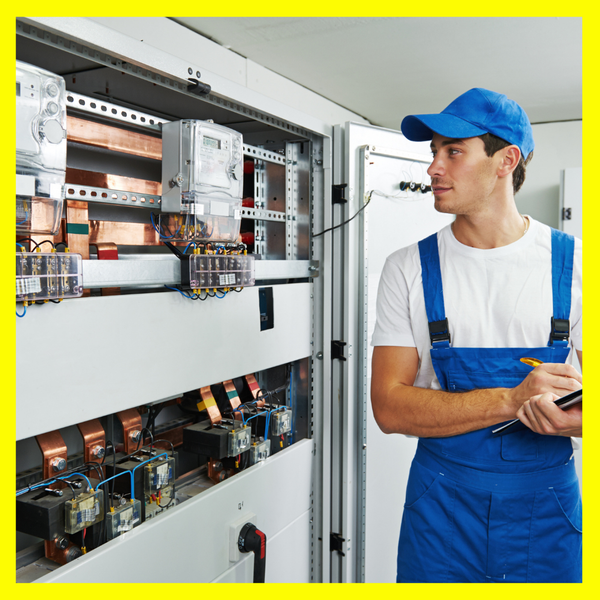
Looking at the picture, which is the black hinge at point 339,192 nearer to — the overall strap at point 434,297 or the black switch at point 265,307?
the black switch at point 265,307

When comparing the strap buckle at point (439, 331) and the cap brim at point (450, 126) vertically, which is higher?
the cap brim at point (450, 126)

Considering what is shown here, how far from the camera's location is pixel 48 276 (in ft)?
3.08

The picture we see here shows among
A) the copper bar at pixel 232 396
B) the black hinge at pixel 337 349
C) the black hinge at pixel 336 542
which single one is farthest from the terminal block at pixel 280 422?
the black hinge at pixel 336 542

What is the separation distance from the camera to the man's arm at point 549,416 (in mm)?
982

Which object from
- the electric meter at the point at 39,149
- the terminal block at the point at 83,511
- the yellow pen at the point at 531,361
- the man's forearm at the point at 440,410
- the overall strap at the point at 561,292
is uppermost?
the electric meter at the point at 39,149

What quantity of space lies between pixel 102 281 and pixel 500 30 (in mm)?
2191

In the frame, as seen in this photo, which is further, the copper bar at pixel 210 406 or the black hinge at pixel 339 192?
the black hinge at pixel 339 192

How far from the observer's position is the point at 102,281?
1.09m

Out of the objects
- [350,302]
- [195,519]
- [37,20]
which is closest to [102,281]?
[37,20]

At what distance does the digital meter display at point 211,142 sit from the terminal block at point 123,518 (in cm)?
90

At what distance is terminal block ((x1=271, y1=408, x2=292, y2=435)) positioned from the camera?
5.47 ft

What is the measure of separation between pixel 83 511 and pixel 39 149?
29.0 inches

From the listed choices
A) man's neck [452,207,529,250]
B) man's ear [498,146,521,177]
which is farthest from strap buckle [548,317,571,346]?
man's ear [498,146,521,177]

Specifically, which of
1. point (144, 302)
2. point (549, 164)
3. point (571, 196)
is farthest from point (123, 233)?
point (549, 164)
